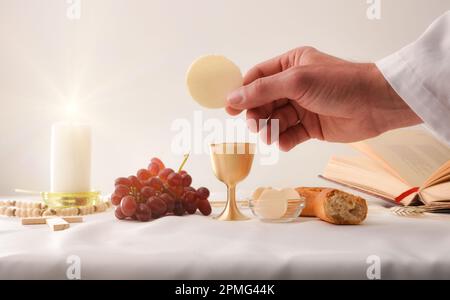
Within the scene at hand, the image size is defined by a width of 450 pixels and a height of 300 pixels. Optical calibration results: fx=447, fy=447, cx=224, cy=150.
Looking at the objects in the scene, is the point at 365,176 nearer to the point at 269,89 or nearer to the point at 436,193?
the point at 436,193

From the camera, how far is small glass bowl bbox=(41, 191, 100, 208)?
112 cm

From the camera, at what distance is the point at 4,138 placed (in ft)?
6.15

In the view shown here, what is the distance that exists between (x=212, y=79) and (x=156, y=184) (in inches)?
10.8

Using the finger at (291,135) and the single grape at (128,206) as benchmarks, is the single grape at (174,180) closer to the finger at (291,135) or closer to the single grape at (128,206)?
the single grape at (128,206)

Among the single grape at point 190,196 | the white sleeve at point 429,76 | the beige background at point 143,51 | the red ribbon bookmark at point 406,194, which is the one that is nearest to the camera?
the white sleeve at point 429,76

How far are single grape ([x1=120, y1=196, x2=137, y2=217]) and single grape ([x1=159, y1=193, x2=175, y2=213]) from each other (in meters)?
0.07

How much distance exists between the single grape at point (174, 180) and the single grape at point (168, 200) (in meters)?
0.03

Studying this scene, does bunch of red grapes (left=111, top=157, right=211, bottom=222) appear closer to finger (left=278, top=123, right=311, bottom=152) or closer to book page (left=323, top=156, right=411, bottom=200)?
finger (left=278, top=123, right=311, bottom=152)

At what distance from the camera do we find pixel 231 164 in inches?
37.7

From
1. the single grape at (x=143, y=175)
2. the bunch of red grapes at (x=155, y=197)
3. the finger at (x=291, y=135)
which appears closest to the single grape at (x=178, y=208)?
the bunch of red grapes at (x=155, y=197)

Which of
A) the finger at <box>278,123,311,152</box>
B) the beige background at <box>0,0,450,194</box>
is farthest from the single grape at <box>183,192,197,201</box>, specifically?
the beige background at <box>0,0,450,194</box>

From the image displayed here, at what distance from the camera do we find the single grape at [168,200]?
0.99m

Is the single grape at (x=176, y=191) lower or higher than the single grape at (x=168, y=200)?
higher
